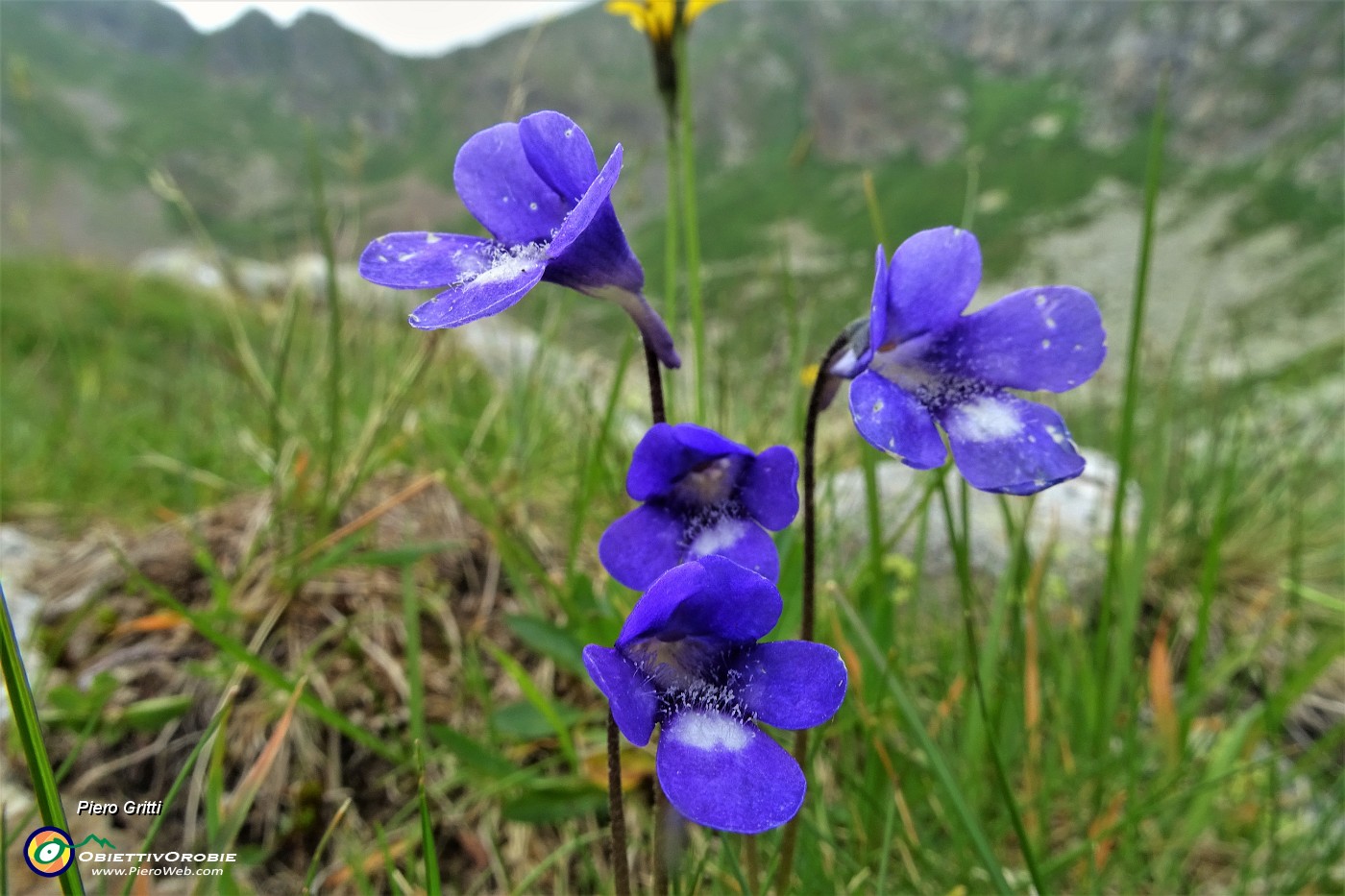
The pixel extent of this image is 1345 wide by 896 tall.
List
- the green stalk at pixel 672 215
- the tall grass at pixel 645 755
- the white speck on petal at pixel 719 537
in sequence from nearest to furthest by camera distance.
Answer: the white speck on petal at pixel 719 537
the tall grass at pixel 645 755
the green stalk at pixel 672 215

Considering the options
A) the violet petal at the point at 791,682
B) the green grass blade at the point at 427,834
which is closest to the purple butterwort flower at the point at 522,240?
the violet petal at the point at 791,682

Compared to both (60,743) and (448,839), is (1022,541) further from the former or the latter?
(60,743)

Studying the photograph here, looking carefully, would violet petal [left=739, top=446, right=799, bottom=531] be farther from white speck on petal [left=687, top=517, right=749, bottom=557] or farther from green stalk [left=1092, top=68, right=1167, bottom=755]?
green stalk [left=1092, top=68, right=1167, bottom=755]

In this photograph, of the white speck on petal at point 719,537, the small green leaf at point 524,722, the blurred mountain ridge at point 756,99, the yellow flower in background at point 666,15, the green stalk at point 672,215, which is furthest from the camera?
the blurred mountain ridge at point 756,99

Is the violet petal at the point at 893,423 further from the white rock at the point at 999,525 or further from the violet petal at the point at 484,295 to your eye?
the white rock at the point at 999,525

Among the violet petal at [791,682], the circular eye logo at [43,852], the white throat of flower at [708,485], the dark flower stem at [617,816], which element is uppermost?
the white throat of flower at [708,485]

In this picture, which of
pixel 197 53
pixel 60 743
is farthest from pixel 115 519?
pixel 197 53
